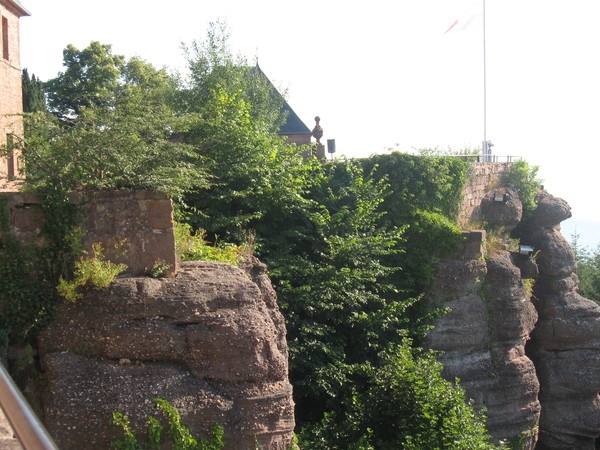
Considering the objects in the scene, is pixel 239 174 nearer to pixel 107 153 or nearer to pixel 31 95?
pixel 107 153

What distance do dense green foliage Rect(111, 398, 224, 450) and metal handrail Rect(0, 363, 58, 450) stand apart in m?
5.05

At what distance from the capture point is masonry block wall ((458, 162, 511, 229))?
18375 millimetres

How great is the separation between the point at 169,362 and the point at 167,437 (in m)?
0.90

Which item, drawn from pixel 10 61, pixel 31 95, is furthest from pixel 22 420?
pixel 31 95

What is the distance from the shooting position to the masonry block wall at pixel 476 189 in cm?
1838

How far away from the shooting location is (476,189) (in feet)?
62.7

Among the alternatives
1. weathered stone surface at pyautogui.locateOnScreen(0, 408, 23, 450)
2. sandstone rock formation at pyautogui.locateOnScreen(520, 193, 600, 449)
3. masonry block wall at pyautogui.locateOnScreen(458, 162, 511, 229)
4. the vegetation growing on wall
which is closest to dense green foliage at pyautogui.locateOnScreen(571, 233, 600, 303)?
the vegetation growing on wall

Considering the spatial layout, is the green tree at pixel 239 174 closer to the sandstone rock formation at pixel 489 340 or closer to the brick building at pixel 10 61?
the sandstone rock formation at pixel 489 340

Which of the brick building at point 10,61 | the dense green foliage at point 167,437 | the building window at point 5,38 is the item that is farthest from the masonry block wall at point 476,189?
the building window at point 5,38

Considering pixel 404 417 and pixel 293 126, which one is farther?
pixel 293 126

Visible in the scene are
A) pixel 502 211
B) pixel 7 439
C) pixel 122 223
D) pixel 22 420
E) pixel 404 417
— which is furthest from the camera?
pixel 502 211

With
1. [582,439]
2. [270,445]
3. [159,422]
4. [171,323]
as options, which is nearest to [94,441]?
[159,422]

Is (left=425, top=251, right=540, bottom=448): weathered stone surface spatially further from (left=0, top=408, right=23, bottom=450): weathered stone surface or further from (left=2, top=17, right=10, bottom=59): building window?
(left=2, top=17, right=10, bottom=59): building window

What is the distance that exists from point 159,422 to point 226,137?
289 inches
